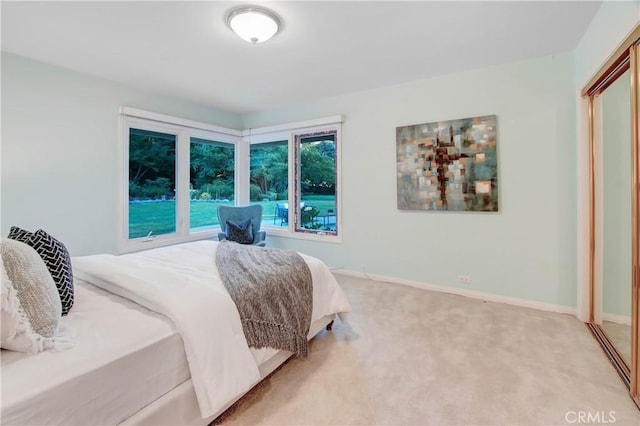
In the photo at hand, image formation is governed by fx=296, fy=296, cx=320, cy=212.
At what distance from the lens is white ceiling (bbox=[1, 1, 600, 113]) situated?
2.08 meters

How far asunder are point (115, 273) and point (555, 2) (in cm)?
332

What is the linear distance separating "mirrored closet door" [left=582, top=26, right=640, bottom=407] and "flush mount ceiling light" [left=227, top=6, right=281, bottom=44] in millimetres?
2170

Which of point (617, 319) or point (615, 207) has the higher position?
point (615, 207)

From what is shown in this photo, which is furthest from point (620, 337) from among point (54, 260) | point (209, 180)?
point (209, 180)

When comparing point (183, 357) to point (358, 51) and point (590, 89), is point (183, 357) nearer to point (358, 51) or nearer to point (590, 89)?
point (358, 51)

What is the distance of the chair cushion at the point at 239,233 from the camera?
13.1 ft

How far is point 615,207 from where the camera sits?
88.4 inches

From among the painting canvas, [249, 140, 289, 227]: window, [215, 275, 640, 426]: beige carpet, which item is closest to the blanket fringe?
[215, 275, 640, 426]: beige carpet

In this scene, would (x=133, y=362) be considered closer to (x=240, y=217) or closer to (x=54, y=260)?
(x=54, y=260)

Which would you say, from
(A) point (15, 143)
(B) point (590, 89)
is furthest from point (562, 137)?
(A) point (15, 143)

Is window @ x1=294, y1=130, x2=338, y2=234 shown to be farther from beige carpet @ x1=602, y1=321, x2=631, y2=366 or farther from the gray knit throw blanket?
beige carpet @ x1=602, y1=321, x2=631, y2=366

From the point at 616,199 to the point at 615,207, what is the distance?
2.4 inches

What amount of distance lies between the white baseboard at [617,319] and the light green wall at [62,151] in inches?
188

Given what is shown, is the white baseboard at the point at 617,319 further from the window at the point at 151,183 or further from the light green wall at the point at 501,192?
the window at the point at 151,183
